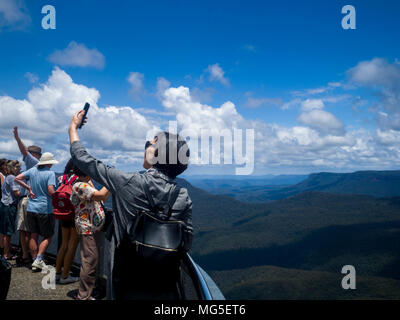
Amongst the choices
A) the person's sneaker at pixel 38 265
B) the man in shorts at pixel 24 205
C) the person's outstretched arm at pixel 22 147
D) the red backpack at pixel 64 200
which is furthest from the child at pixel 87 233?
the person's outstretched arm at pixel 22 147

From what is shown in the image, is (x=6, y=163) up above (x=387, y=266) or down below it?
above

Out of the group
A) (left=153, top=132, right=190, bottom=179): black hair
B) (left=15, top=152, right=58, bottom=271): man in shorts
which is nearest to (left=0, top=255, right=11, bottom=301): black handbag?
(left=153, top=132, right=190, bottom=179): black hair

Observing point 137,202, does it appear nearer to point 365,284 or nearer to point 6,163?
point 6,163

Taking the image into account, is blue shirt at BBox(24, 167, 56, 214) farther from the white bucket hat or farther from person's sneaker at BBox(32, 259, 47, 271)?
person's sneaker at BBox(32, 259, 47, 271)

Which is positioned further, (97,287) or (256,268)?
(256,268)

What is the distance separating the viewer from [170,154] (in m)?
2.29

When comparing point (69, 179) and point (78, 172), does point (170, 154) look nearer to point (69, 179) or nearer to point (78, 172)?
point (78, 172)

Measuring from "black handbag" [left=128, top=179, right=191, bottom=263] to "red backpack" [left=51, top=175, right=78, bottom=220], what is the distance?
2.66 m

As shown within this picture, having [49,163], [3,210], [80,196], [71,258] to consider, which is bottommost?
[71,258]

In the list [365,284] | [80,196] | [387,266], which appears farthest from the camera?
[387,266]

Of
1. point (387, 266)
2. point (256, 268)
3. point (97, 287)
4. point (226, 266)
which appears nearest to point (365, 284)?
point (387, 266)

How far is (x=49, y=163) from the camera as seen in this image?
16.4ft

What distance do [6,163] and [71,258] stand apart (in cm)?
282

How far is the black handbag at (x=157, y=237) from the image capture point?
2041 millimetres
